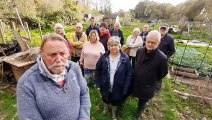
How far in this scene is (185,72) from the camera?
26.6ft

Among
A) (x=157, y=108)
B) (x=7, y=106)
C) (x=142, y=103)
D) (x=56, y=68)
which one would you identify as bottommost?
(x=157, y=108)

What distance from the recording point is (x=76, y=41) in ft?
17.8

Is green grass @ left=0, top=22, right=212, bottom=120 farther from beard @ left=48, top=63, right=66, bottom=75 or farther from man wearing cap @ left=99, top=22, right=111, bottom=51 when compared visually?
beard @ left=48, top=63, right=66, bottom=75

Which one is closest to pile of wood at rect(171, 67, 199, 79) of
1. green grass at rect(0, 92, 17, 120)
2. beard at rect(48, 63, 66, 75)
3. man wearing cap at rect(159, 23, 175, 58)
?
man wearing cap at rect(159, 23, 175, 58)

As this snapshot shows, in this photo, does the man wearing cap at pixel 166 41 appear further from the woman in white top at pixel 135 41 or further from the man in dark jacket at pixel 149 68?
the man in dark jacket at pixel 149 68

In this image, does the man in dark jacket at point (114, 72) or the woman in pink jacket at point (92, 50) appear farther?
the woman in pink jacket at point (92, 50)

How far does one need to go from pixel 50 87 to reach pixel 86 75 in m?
3.51

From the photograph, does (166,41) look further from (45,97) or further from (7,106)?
(7,106)

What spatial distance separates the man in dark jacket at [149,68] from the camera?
132 inches

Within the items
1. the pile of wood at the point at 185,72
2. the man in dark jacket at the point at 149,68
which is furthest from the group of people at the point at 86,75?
the pile of wood at the point at 185,72

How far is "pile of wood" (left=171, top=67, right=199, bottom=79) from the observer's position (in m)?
7.82

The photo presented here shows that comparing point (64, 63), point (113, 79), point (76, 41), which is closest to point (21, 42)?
point (76, 41)

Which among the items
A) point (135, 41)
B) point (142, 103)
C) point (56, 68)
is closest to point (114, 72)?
point (142, 103)

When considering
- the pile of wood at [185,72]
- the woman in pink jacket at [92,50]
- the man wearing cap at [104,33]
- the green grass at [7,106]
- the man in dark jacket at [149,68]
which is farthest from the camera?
the pile of wood at [185,72]
